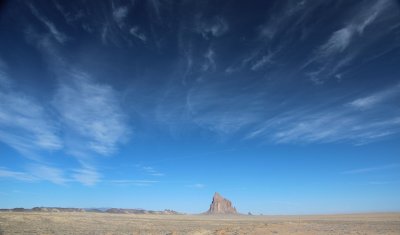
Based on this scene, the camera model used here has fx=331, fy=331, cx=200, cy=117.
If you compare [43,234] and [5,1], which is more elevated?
[5,1]

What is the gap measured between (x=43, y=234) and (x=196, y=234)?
57.4 feet

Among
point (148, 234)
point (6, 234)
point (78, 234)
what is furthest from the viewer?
point (148, 234)

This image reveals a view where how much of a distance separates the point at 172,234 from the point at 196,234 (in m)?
3.79

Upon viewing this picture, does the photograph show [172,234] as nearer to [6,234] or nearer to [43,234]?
[43,234]

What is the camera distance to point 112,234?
124ft

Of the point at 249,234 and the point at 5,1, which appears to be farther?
the point at 249,234

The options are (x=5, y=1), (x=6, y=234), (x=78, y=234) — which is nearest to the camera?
(x=5, y=1)

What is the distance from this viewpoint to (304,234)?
132 feet

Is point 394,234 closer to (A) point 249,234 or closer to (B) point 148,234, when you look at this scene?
(A) point 249,234

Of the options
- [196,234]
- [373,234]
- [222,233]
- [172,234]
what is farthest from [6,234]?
[373,234]

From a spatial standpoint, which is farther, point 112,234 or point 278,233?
point 278,233

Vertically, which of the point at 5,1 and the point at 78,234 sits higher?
the point at 5,1

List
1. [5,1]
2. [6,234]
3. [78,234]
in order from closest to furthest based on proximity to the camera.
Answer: [5,1]
[6,234]
[78,234]

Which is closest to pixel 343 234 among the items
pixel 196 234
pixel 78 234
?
pixel 196 234
